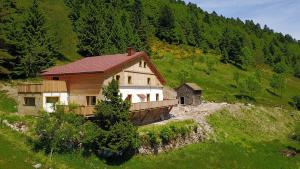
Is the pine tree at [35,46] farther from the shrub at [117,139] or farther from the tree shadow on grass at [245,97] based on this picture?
the tree shadow on grass at [245,97]

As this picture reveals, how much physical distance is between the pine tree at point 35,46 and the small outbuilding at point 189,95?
28679 millimetres

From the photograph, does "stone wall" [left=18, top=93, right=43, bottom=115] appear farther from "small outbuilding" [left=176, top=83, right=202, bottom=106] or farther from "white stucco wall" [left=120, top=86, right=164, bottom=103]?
"small outbuilding" [left=176, top=83, right=202, bottom=106]

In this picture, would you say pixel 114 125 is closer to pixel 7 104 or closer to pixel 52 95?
pixel 52 95

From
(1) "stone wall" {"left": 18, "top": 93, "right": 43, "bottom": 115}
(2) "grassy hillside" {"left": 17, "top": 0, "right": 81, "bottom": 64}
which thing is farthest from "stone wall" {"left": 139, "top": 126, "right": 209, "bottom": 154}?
(2) "grassy hillside" {"left": 17, "top": 0, "right": 81, "bottom": 64}

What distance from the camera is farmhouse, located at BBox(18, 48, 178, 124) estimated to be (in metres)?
48.9

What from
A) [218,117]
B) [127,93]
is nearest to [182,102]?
[218,117]

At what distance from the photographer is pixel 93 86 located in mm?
51906

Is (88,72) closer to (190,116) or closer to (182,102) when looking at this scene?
(190,116)

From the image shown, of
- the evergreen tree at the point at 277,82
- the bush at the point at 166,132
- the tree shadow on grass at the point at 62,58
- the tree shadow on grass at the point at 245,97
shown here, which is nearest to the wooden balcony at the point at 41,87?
the bush at the point at 166,132

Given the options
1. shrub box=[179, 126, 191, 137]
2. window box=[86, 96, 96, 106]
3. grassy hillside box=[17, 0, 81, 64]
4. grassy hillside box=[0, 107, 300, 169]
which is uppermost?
grassy hillside box=[17, 0, 81, 64]

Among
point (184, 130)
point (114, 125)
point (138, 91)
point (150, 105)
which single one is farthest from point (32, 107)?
point (184, 130)

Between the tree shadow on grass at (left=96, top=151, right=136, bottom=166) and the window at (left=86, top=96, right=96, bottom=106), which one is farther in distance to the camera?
the window at (left=86, top=96, right=96, bottom=106)

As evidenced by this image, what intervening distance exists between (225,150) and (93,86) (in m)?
21.8

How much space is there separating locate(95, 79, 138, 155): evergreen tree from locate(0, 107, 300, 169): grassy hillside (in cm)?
201
